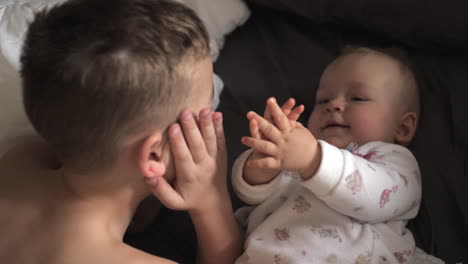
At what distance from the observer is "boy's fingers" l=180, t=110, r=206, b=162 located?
81cm

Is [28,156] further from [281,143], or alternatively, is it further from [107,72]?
[281,143]

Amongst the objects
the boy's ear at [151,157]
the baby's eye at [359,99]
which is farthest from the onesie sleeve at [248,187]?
the baby's eye at [359,99]

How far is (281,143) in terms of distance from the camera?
34.4 inches

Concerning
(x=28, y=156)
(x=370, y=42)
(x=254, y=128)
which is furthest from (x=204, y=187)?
(x=370, y=42)

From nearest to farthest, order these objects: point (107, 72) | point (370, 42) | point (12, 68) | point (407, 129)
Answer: point (107, 72) < point (12, 68) < point (407, 129) < point (370, 42)

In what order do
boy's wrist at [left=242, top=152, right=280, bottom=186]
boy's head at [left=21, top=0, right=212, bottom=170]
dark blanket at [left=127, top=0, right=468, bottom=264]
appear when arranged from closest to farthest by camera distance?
boy's head at [left=21, top=0, right=212, bottom=170]
boy's wrist at [left=242, top=152, right=280, bottom=186]
dark blanket at [left=127, top=0, right=468, bottom=264]

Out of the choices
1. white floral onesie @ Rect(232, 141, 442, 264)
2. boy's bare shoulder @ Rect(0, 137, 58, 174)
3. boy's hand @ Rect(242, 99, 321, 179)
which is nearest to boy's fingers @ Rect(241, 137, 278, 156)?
boy's hand @ Rect(242, 99, 321, 179)

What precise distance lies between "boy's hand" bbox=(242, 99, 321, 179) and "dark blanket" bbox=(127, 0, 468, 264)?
342mm

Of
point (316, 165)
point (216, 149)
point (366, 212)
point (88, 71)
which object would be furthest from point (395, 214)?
point (88, 71)

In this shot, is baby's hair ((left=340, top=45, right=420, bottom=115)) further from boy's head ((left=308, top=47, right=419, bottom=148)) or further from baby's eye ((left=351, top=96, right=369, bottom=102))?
baby's eye ((left=351, top=96, right=369, bottom=102))

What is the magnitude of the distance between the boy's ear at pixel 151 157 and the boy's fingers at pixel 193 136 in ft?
0.15

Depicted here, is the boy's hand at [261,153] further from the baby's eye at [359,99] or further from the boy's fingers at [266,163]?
the baby's eye at [359,99]

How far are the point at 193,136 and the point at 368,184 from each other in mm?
360

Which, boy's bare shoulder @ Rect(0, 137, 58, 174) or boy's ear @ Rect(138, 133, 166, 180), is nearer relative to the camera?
boy's ear @ Rect(138, 133, 166, 180)
